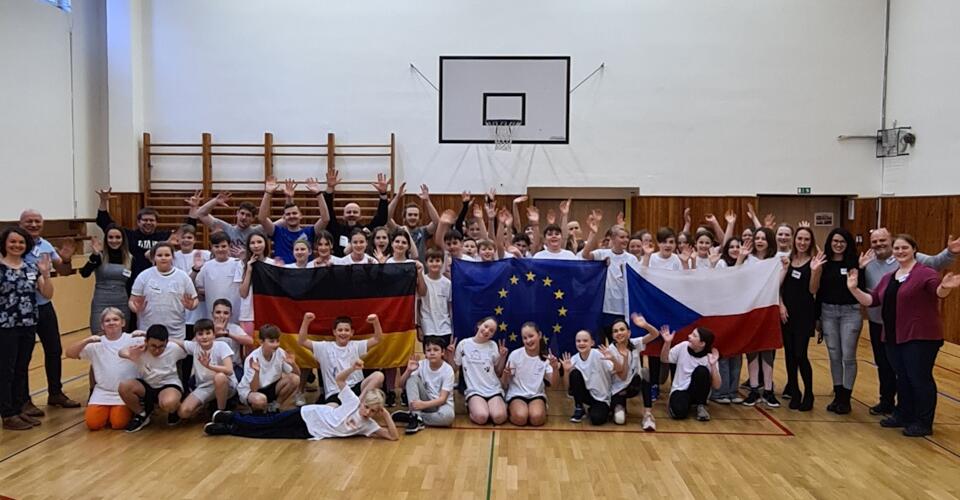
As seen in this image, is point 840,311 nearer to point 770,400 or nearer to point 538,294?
point 770,400

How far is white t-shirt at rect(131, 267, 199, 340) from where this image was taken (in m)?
6.46

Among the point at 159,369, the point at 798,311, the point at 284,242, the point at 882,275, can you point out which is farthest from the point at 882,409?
the point at 159,369

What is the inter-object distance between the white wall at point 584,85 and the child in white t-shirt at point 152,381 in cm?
745

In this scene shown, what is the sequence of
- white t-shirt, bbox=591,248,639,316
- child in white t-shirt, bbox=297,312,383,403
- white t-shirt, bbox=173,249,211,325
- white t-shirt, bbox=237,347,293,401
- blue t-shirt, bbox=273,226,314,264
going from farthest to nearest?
1. blue t-shirt, bbox=273,226,314,264
2. white t-shirt, bbox=591,248,639,316
3. white t-shirt, bbox=173,249,211,325
4. child in white t-shirt, bbox=297,312,383,403
5. white t-shirt, bbox=237,347,293,401

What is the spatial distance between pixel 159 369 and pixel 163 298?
748 millimetres

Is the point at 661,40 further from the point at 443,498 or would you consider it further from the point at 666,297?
the point at 443,498

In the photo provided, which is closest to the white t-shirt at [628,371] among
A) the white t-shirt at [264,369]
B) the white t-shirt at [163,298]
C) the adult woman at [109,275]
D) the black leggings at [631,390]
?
the black leggings at [631,390]

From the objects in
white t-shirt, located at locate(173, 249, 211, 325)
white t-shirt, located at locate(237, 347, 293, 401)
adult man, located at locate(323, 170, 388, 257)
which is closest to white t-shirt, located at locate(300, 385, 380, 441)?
white t-shirt, located at locate(237, 347, 293, 401)

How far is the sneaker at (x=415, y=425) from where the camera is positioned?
5902 mm

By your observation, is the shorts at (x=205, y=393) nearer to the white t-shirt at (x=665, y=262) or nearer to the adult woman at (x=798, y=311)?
the white t-shirt at (x=665, y=262)

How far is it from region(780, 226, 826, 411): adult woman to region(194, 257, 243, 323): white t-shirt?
550 centimetres

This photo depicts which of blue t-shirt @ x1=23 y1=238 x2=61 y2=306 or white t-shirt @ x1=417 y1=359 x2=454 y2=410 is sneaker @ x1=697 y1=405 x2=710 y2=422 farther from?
blue t-shirt @ x1=23 y1=238 x2=61 y2=306

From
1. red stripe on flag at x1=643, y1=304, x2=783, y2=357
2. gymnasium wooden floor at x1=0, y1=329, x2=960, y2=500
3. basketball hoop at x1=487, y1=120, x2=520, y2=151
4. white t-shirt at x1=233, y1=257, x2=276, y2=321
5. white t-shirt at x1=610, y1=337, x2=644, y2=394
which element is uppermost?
basketball hoop at x1=487, y1=120, x2=520, y2=151

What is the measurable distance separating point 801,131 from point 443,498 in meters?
11.2
